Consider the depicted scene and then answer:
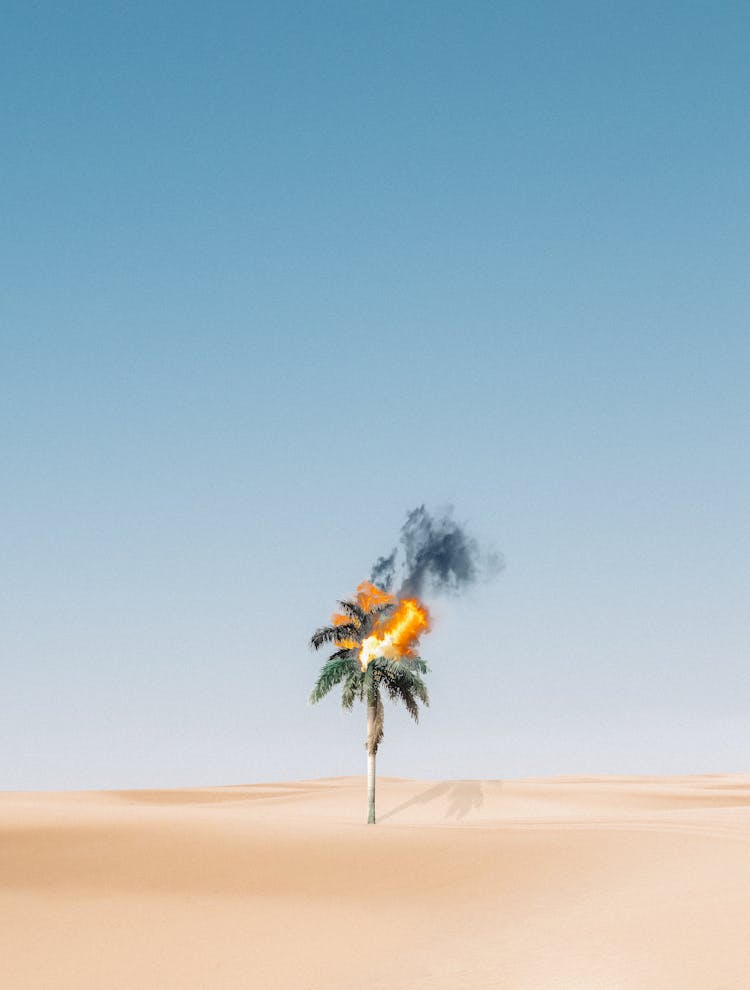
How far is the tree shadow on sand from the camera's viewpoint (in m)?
51.3

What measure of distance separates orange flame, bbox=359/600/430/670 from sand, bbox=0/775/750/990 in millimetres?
7799

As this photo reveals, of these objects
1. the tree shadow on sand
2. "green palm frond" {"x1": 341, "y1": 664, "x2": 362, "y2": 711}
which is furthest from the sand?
the tree shadow on sand

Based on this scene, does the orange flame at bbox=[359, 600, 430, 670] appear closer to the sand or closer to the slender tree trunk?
the slender tree trunk

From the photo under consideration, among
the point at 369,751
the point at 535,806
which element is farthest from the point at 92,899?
the point at 535,806

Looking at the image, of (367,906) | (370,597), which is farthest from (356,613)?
(367,906)

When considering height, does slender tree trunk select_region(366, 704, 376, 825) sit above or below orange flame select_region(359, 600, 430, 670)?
below

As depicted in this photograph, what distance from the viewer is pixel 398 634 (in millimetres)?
38938

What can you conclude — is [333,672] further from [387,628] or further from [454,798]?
[454,798]

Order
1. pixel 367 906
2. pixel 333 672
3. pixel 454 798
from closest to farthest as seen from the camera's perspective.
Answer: pixel 367 906 < pixel 333 672 < pixel 454 798

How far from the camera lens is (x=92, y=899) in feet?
68.0

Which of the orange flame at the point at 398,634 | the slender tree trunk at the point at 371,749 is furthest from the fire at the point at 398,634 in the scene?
the slender tree trunk at the point at 371,749

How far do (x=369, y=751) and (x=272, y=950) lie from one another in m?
22.0

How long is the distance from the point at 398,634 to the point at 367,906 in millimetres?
18929

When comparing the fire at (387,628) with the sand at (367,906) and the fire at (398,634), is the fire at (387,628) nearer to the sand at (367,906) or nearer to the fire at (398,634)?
the fire at (398,634)
